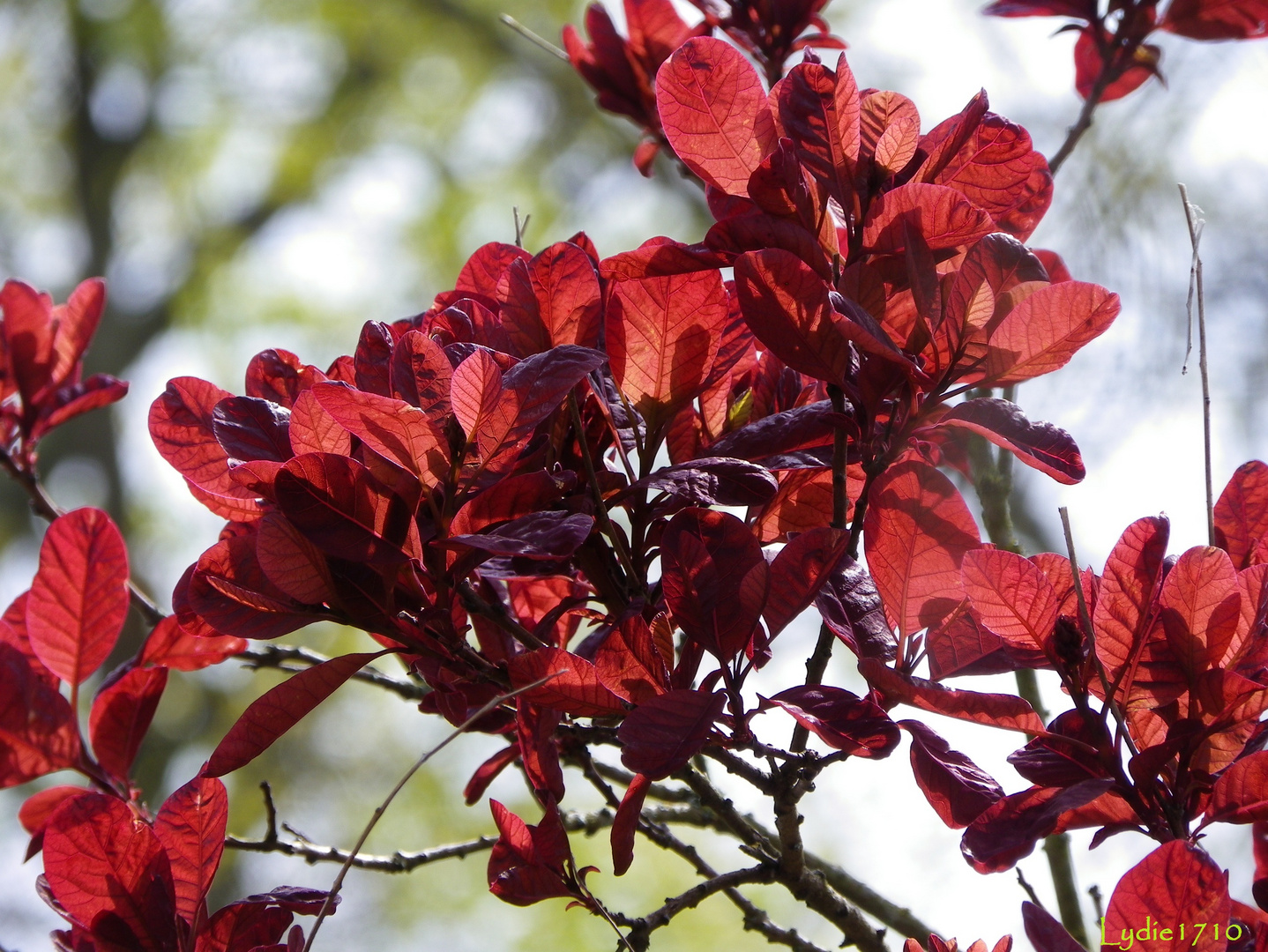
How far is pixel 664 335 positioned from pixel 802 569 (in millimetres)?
144

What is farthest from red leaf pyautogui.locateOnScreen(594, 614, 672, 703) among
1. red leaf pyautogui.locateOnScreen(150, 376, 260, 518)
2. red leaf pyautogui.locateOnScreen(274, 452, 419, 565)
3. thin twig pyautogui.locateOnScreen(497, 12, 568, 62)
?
thin twig pyautogui.locateOnScreen(497, 12, 568, 62)

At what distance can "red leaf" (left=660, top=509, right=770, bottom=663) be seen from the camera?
18.3 inches

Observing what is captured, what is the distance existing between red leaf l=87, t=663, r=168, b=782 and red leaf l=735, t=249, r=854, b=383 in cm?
52

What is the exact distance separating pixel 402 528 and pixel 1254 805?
41 cm

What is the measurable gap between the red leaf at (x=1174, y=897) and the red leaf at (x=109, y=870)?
0.48 meters

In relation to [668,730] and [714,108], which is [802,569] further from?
[714,108]

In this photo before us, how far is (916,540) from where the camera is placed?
1.60 feet

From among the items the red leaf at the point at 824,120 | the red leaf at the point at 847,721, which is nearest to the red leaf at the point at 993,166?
the red leaf at the point at 824,120

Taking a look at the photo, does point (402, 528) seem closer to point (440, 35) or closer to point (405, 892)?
point (405, 892)

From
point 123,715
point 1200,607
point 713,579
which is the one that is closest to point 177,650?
point 123,715

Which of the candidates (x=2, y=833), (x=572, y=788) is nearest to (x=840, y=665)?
(x=572, y=788)

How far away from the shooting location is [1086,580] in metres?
0.50

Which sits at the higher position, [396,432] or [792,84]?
[792,84]
